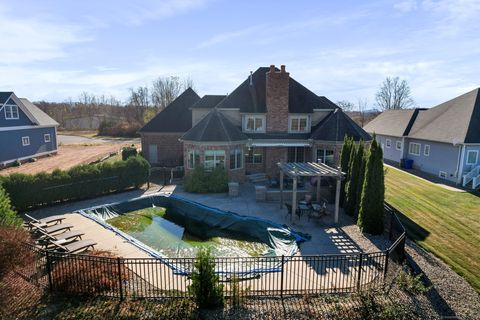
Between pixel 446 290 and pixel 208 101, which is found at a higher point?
pixel 208 101

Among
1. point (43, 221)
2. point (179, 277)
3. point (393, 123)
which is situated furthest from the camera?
point (393, 123)

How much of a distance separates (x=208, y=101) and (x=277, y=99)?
7196 millimetres

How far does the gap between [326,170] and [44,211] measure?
16.3 metres

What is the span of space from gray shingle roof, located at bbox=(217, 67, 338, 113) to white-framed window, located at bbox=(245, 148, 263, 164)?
3.45 metres

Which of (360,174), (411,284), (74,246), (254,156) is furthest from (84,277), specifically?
(254,156)

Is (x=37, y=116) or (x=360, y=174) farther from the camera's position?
(x=37, y=116)

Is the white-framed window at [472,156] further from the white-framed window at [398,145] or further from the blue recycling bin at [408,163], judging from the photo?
the white-framed window at [398,145]

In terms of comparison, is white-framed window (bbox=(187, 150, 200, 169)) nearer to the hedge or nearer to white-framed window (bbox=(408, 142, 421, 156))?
the hedge

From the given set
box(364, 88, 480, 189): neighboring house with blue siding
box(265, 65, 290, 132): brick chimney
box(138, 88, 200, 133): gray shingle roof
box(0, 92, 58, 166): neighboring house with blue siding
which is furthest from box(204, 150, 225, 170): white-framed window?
box(0, 92, 58, 166): neighboring house with blue siding

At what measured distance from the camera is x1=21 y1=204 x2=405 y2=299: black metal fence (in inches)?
358

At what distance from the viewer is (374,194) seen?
13484 mm

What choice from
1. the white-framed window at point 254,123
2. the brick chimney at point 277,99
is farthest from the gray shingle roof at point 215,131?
the brick chimney at point 277,99

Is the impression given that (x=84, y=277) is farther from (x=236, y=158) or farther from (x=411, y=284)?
(x=236, y=158)

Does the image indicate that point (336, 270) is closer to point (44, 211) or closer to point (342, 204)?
point (342, 204)
